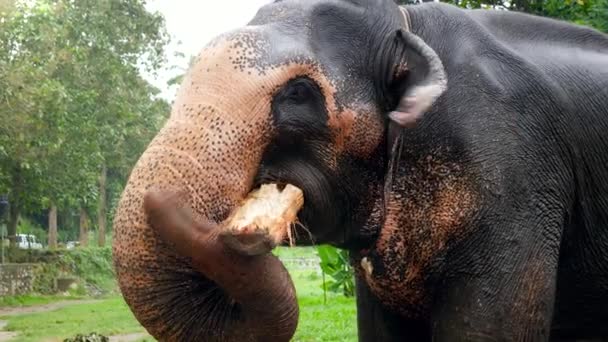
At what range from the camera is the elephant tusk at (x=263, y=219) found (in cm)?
217

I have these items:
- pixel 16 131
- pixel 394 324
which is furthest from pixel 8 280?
pixel 394 324

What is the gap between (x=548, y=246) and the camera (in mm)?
2631

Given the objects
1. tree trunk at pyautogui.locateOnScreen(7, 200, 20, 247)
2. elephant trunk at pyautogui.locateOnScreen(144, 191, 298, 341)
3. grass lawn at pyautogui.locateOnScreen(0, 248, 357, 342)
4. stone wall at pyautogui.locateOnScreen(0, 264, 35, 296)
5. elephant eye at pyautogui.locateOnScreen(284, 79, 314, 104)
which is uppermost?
elephant eye at pyautogui.locateOnScreen(284, 79, 314, 104)

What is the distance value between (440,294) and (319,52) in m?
0.81

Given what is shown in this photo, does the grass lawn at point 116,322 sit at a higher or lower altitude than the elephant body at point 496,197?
lower

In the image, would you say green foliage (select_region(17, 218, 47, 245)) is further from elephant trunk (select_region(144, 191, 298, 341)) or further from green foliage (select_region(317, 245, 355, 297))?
elephant trunk (select_region(144, 191, 298, 341))

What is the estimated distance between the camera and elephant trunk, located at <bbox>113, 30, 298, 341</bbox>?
7.17 ft

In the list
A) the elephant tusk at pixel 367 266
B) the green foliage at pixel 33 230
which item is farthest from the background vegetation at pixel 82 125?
the green foliage at pixel 33 230

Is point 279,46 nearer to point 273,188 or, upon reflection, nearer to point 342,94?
point 342,94

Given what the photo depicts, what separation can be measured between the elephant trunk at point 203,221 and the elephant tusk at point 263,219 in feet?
0.10

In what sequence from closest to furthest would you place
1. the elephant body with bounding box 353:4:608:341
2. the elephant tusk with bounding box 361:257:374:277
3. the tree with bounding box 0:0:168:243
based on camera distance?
1. the elephant body with bounding box 353:4:608:341
2. the elephant tusk with bounding box 361:257:374:277
3. the tree with bounding box 0:0:168:243

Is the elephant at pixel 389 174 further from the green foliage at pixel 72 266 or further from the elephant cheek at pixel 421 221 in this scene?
the green foliage at pixel 72 266

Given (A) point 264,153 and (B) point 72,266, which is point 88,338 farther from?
(B) point 72,266

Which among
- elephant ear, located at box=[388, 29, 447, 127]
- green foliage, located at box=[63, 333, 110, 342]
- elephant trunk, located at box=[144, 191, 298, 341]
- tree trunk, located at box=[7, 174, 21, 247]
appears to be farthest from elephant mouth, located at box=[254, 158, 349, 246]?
tree trunk, located at box=[7, 174, 21, 247]
